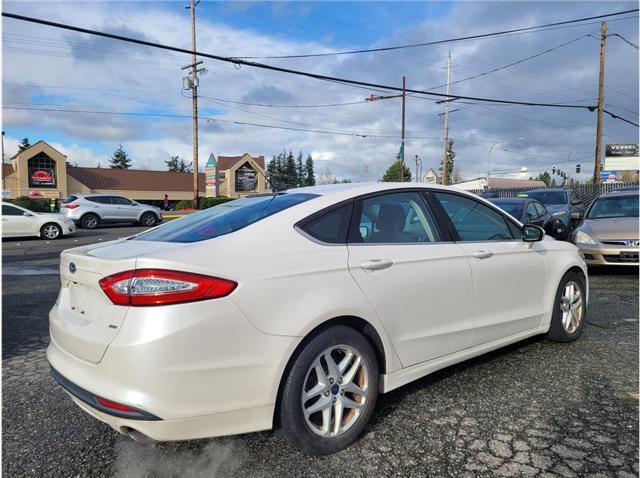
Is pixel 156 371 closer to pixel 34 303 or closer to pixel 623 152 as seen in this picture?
pixel 34 303

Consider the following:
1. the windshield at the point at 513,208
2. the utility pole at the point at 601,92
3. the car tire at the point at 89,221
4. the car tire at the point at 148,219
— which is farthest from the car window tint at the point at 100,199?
→ the utility pole at the point at 601,92

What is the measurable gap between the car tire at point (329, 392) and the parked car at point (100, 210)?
22.2 meters

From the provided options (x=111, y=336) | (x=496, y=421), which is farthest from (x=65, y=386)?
(x=496, y=421)

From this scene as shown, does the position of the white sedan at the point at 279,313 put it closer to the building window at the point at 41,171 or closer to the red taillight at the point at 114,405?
the red taillight at the point at 114,405

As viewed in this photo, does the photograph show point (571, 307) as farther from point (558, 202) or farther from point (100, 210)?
point (100, 210)

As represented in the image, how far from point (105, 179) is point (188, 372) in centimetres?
5772

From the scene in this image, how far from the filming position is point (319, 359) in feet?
8.54

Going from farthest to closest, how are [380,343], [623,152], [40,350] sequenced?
[623,152] < [40,350] < [380,343]

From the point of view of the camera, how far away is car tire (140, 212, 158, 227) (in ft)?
78.7

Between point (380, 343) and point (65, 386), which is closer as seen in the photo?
point (65, 386)

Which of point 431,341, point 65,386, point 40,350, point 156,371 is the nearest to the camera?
point 156,371

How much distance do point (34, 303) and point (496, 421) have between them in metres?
6.00

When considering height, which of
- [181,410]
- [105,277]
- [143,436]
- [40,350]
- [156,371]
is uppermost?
[105,277]

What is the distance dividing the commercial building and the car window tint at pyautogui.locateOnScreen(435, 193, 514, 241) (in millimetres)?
36195
